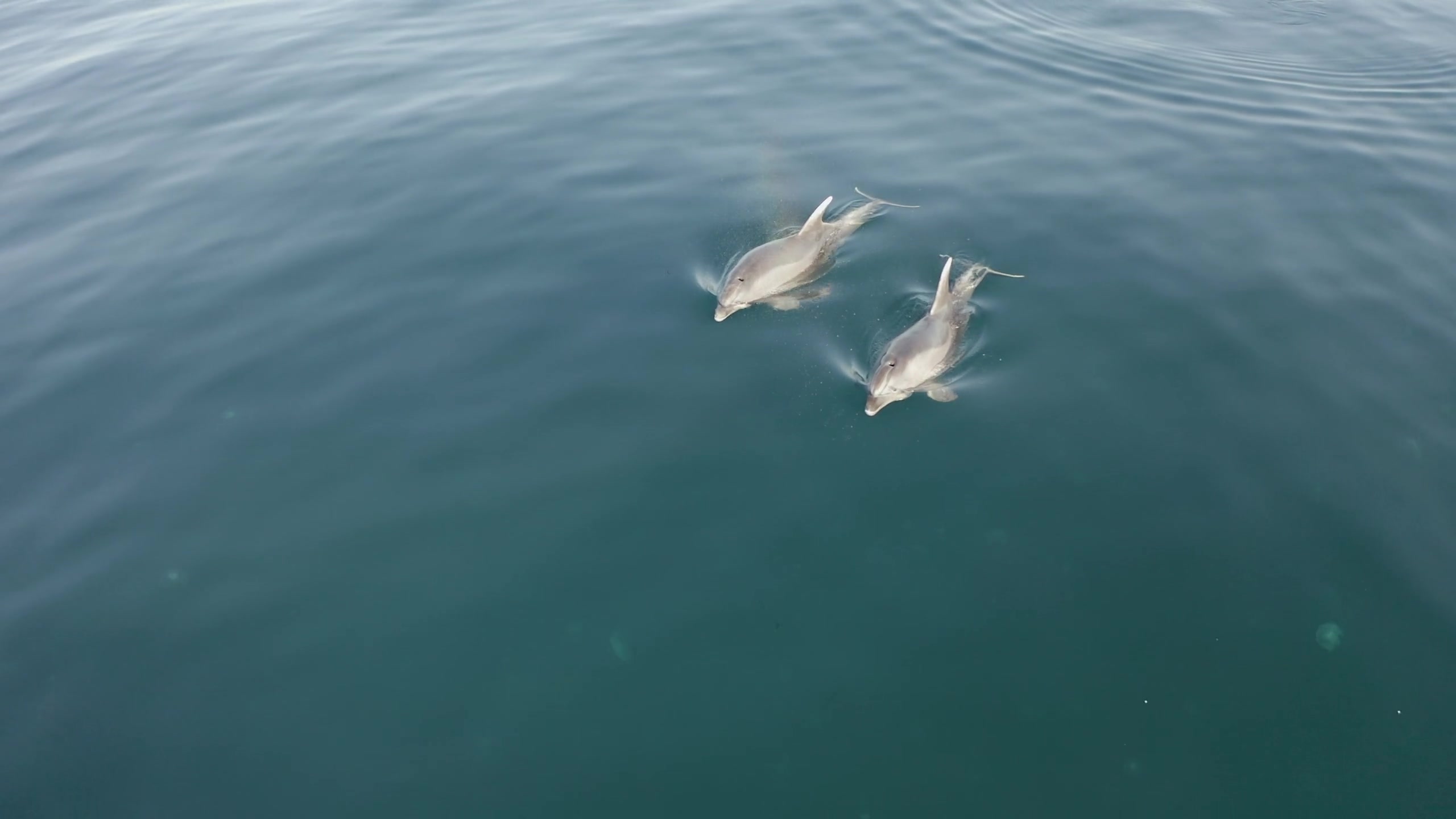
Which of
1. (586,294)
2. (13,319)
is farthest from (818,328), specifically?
(13,319)

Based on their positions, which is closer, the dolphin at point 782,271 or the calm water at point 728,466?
the calm water at point 728,466

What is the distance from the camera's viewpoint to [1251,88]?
30531 millimetres

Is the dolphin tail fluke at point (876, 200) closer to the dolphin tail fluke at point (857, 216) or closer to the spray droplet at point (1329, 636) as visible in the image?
the dolphin tail fluke at point (857, 216)

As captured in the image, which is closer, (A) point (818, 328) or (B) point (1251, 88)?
(A) point (818, 328)

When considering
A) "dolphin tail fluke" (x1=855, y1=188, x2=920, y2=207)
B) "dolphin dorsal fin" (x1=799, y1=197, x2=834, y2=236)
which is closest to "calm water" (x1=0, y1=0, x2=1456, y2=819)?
"dolphin tail fluke" (x1=855, y1=188, x2=920, y2=207)

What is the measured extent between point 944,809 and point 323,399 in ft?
49.6

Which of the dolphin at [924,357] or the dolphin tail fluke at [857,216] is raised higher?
the dolphin tail fluke at [857,216]

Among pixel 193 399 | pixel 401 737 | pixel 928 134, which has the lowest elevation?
pixel 401 737

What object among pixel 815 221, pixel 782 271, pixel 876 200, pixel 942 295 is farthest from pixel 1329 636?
pixel 876 200

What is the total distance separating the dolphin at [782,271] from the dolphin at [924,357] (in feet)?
10.2

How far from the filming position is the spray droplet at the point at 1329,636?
13.8m

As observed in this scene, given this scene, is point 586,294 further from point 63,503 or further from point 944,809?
point 944,809

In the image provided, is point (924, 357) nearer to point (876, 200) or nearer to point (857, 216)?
point (857, 216)

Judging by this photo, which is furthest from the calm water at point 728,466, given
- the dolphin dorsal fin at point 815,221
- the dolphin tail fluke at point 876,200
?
the dolphin dorsal fin at point 815,221
